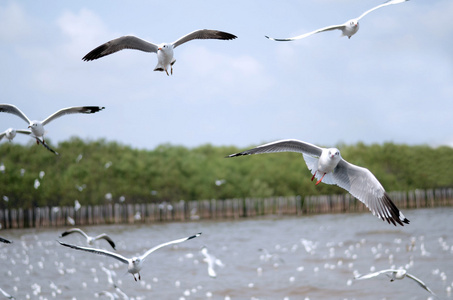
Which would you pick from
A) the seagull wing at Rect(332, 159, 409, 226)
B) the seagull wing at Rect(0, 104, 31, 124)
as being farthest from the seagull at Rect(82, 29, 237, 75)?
the seagull wing at Rect(332, 159, 409, 226)

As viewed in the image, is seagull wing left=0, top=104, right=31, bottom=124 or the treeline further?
the treeline

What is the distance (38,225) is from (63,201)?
9.14 ft

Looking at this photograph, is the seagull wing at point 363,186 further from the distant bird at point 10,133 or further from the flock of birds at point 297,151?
the distant bird at point 10,133

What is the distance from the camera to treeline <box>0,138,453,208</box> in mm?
53688

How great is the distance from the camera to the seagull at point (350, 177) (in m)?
10.3

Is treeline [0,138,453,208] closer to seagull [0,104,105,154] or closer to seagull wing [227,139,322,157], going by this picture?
seagull [0,104,105,154]

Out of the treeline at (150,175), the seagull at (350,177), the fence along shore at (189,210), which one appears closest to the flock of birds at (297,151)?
the seagull at (350,177)

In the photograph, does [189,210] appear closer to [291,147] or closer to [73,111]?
[73,111]

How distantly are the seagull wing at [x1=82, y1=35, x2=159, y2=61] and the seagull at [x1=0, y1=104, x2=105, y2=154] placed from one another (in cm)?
88

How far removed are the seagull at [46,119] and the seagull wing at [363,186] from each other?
164 inches

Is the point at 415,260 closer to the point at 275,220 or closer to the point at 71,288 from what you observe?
the point at 71,288

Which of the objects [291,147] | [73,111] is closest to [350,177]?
[291,147]

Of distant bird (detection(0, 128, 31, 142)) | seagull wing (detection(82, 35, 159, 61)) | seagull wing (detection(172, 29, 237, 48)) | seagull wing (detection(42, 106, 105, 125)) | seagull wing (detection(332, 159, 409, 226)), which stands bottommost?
seagull wing (detection(332, 159, 409, 226))

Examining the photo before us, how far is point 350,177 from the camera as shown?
36.2 ft
